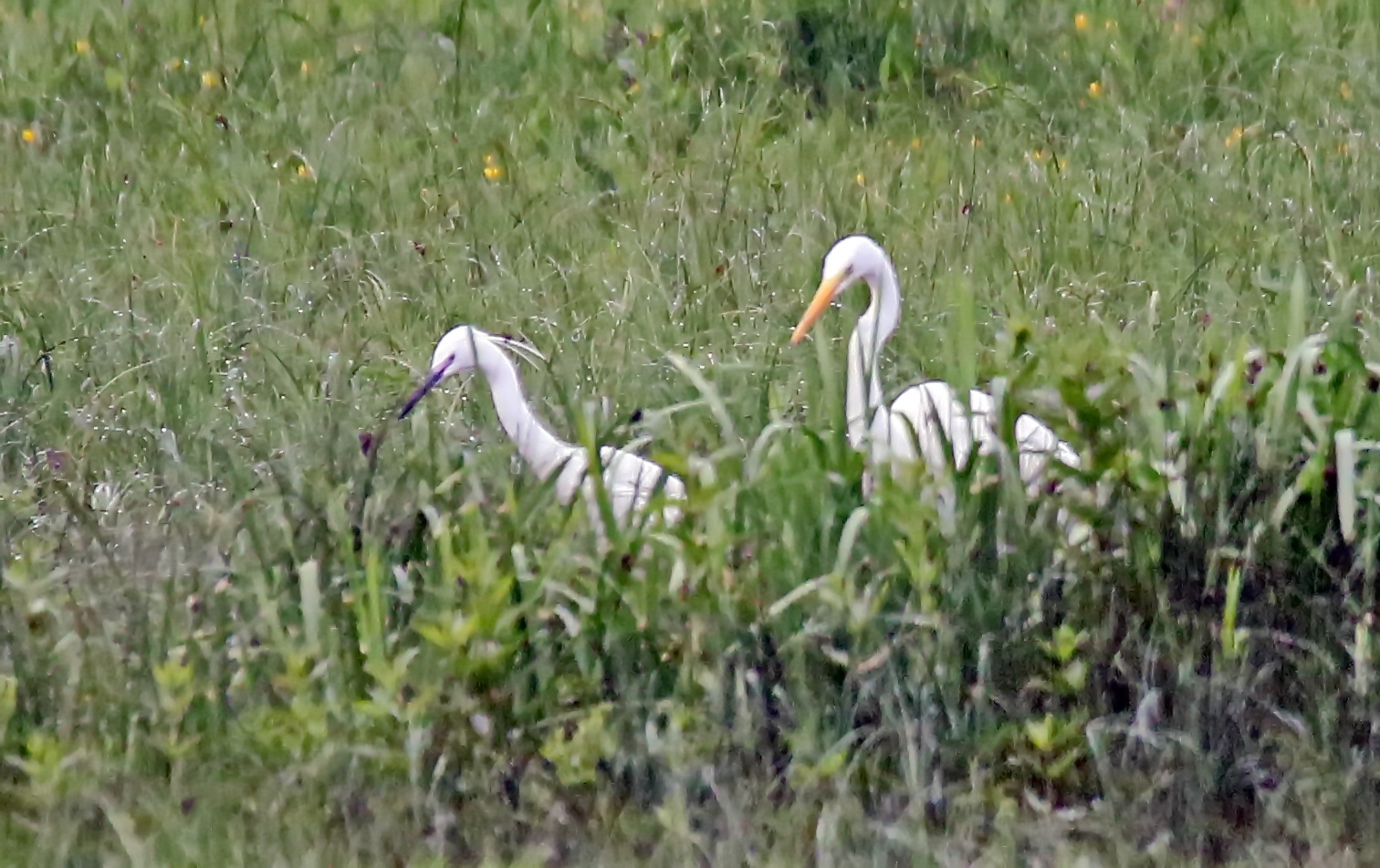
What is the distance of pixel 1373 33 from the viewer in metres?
7.39

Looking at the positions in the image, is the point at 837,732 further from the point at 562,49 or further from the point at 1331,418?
the point at 562,49

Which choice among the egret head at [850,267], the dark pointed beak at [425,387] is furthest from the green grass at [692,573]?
the egret head at [850,267]

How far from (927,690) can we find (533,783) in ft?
2.21

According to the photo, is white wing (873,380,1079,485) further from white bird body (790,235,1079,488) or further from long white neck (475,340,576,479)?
long white neck (475,340,576,479)

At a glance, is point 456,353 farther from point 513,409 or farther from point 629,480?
point 629,480

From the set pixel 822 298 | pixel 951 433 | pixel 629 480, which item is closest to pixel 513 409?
pixel 629 480

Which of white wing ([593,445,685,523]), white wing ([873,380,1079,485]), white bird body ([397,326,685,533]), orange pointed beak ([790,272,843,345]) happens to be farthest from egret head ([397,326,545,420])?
white wing ([873,380,1079,485])

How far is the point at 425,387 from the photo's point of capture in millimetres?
4590

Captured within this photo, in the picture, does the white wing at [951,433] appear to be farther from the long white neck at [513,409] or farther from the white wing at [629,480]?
the long white neck at [513,409]

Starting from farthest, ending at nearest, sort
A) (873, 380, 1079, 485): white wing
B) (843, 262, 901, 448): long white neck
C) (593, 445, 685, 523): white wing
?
(843, 262, 901, 448): long white neck → (593, 445, 685, 523): white wing → (873, 380, 1079, 485): white wing

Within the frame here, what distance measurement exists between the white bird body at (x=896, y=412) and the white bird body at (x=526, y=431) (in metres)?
0.45

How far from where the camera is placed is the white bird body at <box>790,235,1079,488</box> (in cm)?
383

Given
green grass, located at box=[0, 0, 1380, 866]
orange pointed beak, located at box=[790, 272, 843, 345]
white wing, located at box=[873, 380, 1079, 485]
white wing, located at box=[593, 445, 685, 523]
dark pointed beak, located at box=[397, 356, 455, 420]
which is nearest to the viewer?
green grass, located at box=[0, 0, 1380, 866]

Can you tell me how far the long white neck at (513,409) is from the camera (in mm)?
4574
